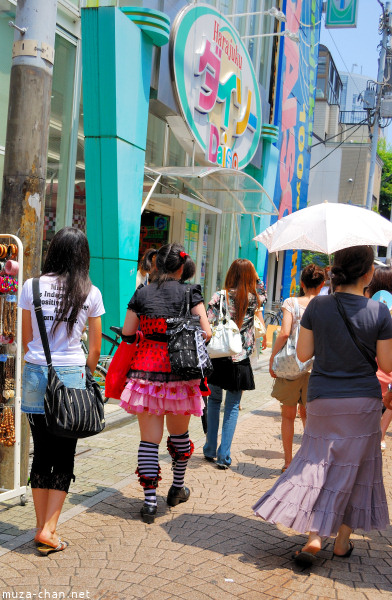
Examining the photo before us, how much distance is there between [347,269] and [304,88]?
16204 mm

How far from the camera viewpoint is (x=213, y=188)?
11.4m

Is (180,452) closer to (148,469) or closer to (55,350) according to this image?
(148,469)

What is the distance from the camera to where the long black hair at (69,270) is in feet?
12.5

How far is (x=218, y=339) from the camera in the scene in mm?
5621

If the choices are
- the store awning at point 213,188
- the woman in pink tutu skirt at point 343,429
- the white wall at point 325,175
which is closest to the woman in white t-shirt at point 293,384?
the woman in pink tutu skirt at point 343,429

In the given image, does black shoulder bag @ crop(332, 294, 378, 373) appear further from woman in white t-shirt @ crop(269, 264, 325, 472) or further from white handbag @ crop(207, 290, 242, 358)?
white handbag @ crop(207, 290, 242, 358)

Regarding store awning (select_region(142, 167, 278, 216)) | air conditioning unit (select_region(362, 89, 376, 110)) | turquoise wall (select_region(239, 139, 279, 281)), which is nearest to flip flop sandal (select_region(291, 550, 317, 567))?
store awning (select_region(142, 167, 278, 216))

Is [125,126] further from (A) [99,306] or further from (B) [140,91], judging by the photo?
(A) [99,306]

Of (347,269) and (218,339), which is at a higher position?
(347,269)

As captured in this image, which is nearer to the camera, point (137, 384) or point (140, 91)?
point (137, 384)

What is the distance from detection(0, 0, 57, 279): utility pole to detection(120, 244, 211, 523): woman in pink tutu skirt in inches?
35.0

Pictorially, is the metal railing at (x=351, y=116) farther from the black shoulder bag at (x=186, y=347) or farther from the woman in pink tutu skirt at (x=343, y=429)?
the woman in pink tutu skirt at (x=343, y=429)

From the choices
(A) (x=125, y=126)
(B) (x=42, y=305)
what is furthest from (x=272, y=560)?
(A) (x=125, y=126)

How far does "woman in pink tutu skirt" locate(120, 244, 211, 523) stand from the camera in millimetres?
4484
